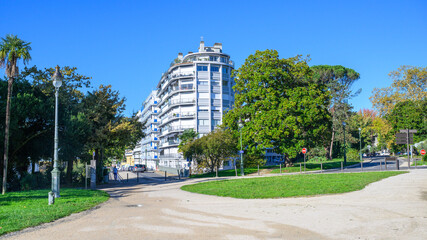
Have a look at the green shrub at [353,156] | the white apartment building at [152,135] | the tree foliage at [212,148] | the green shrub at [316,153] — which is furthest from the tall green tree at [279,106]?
the white apartment building at [152,135]

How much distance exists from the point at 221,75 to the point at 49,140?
4601cm

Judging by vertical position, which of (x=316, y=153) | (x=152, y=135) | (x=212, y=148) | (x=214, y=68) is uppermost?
(x=214, y=68)

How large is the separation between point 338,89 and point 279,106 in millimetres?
30903

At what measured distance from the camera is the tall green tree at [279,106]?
34.0 metres

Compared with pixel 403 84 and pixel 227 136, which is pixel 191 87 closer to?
pixel 227 136

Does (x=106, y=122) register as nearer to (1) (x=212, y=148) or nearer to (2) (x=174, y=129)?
(1) (x=212, y=148)

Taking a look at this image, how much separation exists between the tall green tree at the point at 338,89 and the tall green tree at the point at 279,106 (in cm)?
2444

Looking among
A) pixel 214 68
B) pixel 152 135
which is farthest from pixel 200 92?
pixel 152 135

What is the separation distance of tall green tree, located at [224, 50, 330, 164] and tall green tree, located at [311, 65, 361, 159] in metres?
24.4

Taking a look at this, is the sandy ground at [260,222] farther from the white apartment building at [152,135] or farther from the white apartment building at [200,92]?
the white apartment building at [152,135]

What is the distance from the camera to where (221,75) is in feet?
228

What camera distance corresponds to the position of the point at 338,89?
61.1m

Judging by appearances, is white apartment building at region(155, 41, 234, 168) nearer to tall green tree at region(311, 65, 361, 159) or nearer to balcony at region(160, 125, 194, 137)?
balcony at region(160, 125, 194, 137)

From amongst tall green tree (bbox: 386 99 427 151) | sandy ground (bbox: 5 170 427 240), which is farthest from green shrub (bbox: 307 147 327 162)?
sandy ground (bbox: 5 170 427 240)
